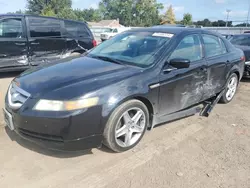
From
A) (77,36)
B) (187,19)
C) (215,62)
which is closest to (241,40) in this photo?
(215,62)

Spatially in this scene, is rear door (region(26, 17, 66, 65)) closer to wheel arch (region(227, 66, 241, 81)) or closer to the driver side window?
the driver side window

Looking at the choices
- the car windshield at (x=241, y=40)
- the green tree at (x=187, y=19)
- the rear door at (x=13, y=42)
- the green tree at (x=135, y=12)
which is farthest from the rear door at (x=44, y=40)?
the green tree at (x=135, y=12)

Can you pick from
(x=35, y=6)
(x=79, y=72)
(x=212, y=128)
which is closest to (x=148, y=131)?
(x=212, y=128)

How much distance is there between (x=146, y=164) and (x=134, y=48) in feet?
5.76

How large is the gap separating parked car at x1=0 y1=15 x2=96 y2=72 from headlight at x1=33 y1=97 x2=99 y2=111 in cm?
455

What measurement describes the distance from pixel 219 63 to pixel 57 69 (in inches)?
115

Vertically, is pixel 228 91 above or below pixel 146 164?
above

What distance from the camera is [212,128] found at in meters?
4.05

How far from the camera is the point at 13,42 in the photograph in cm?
650

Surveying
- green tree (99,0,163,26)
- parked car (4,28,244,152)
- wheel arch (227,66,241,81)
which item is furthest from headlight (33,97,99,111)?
green tree (99,0,163,26)

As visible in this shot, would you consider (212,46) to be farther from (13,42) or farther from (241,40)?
(241,40)

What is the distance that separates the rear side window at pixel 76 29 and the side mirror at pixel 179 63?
16.4ft

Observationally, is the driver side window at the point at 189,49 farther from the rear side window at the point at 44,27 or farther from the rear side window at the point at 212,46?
the rear side window at the point at 44,27

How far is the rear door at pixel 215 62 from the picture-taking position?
429 cm
